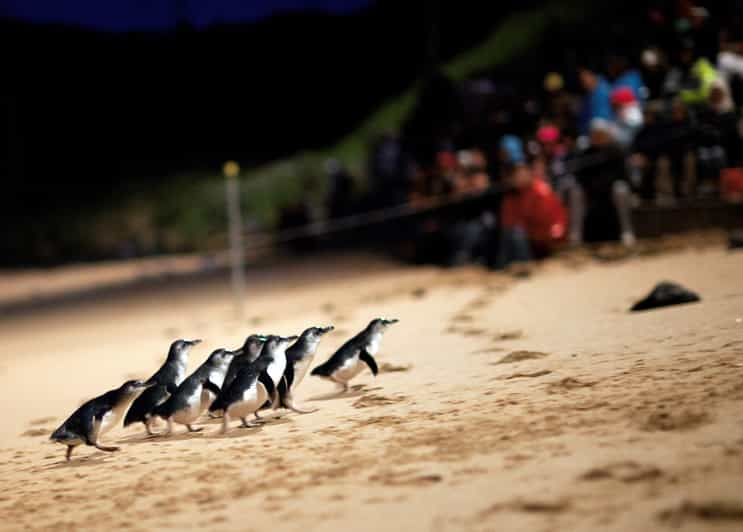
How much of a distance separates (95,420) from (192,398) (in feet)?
1.94

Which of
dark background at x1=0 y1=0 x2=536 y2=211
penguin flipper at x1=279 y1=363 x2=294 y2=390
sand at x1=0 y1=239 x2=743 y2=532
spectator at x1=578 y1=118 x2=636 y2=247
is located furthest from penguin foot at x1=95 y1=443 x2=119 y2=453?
dark background at x1=0 y1=0 x2=536 y2=211

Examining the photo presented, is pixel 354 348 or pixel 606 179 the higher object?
pixel 606 179

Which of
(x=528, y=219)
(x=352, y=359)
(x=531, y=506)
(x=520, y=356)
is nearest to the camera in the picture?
(x=531, y=506)

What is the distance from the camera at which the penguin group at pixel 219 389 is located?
20.6 feet

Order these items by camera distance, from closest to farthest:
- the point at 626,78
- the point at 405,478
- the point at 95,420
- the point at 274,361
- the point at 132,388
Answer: the point at 405,478 < the point at 95,420 < the point at 132,388 < the point at 274,361 < the point at 626,78

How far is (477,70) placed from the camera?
26234 millimetres

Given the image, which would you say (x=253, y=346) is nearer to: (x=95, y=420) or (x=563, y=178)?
(x=95, y=420)

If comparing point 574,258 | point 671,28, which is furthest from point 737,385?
point 671,28

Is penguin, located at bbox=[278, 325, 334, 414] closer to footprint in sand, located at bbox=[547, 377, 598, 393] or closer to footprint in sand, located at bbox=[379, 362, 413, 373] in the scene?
footprint in sand, located at bbox=[379, 362, 413, 373]

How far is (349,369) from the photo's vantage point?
720cm

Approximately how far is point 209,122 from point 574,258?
1265 inches

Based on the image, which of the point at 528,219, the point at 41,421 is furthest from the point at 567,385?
the point at 528,219

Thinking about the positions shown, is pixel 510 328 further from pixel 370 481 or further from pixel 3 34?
pixel 3 34

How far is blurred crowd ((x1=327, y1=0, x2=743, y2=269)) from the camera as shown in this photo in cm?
1334
